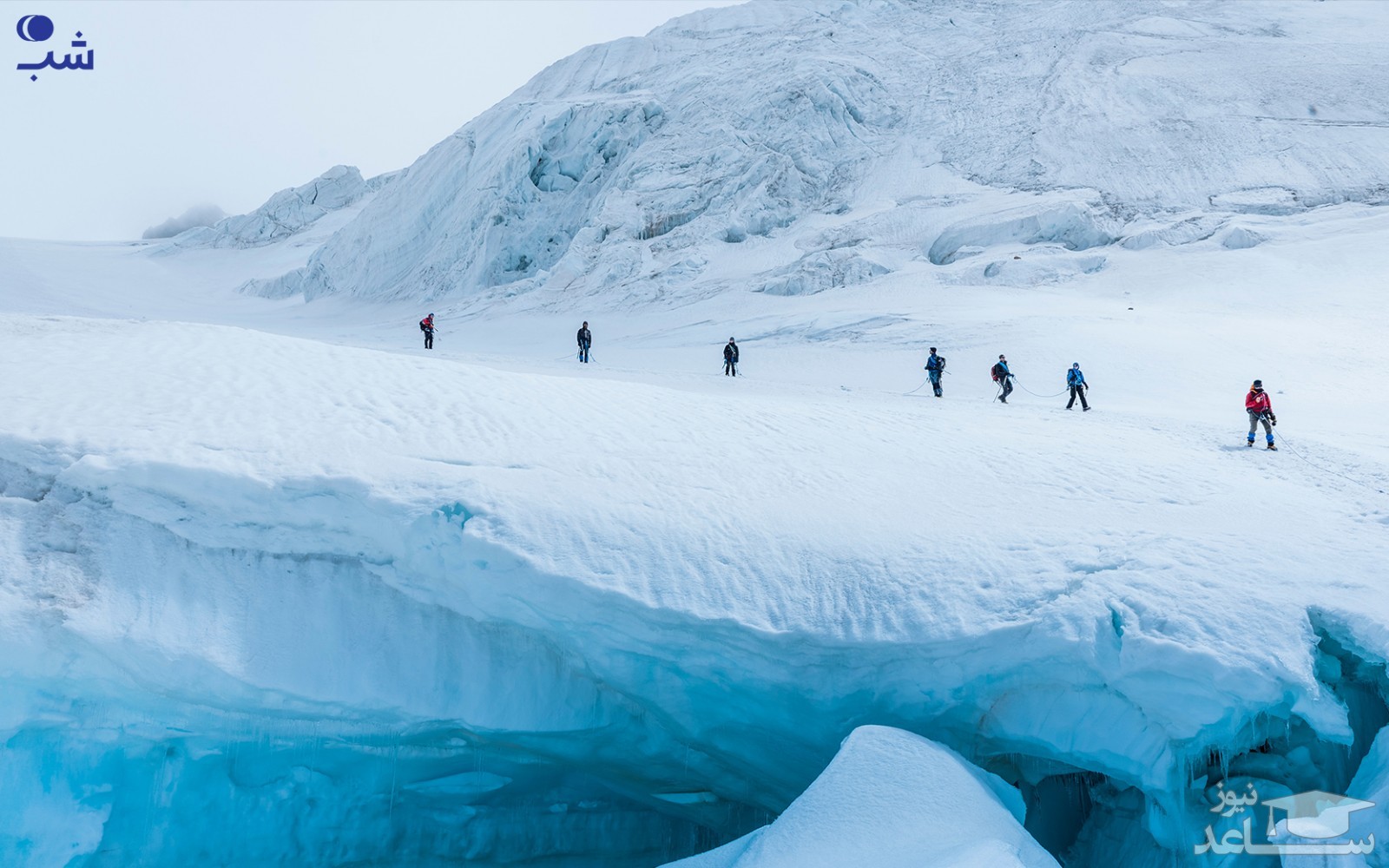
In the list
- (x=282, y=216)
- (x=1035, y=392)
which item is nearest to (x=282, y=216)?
(x=282, y=216)

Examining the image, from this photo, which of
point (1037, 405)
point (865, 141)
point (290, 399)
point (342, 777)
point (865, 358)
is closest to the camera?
point (342, 777)

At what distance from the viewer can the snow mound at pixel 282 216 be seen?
6109cm

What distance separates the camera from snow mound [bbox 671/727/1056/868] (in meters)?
4.58

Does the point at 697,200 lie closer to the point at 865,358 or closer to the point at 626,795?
the point at 865,358

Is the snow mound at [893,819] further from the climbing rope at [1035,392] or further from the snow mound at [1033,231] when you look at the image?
the snow mound at [1033,231]

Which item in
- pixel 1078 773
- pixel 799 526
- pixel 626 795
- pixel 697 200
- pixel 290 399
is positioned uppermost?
pixel 697 200

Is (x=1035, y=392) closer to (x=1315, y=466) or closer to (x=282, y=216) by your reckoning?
(x=1315, y=466)

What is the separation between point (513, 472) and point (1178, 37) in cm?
4724

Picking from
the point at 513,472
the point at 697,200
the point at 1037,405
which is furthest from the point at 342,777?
the point at 697,200

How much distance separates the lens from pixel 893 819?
4879 millimetres

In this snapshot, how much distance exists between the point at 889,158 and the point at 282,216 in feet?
145

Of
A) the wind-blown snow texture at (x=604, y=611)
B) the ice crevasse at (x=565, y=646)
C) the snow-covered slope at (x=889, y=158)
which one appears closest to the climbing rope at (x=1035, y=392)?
the wind-blown snow texture at (x=604, y=611)

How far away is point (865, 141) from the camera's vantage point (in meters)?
39.4

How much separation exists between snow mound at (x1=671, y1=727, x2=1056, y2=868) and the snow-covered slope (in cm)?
2495
